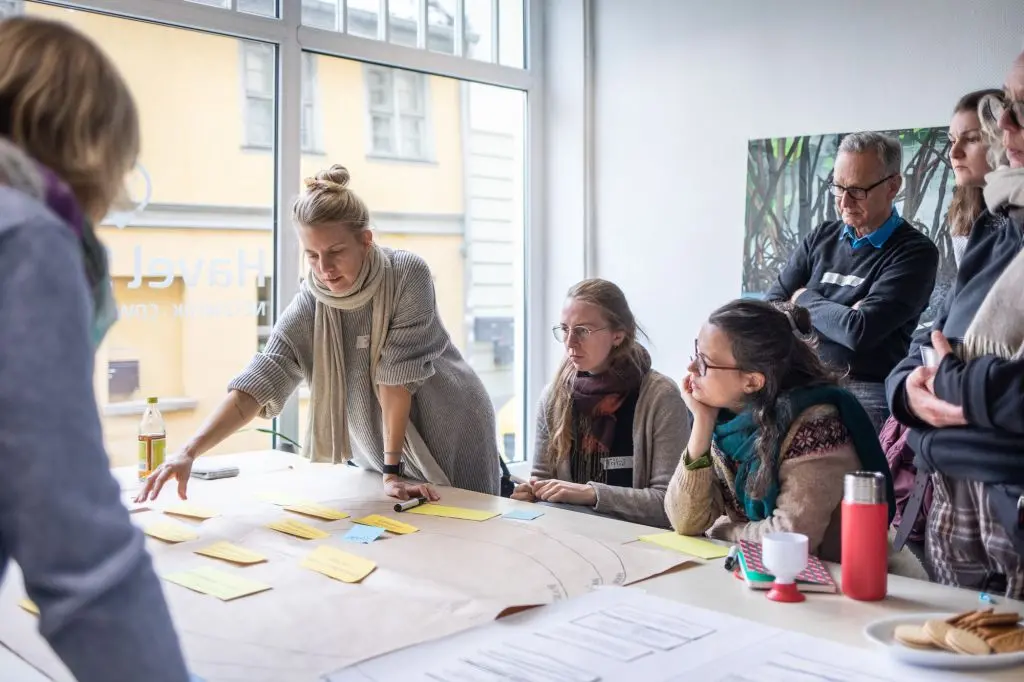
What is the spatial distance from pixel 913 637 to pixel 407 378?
1414 mm

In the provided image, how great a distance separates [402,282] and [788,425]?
105 cm

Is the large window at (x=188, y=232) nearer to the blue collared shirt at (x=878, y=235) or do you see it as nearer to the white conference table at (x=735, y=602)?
the white conference table at (x=735, y=602)

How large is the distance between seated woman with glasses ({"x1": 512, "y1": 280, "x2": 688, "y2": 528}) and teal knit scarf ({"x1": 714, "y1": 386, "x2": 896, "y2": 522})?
55 centimetres

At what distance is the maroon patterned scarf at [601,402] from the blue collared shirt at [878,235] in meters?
0.74

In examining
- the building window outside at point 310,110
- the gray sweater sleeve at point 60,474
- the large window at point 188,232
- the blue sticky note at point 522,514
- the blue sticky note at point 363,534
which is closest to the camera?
the gray sweater sleeve at point 60,474

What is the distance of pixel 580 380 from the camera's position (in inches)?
104

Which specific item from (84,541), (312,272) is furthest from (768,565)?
(312,272)

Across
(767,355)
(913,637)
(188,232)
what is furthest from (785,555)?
(188,232)

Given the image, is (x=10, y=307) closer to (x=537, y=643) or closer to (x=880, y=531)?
(x=537, y=643)

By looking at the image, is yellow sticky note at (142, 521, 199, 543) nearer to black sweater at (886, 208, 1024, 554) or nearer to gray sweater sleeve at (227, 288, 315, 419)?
gray sweater sleeve at (227, 288, 315, 419)

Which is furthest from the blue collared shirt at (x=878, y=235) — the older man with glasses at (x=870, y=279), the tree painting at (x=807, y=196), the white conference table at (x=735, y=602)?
the white conference table at (x=735, y=602)

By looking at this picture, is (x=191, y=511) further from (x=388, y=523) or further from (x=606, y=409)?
(x=606, y=409)

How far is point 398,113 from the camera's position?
3957 mm

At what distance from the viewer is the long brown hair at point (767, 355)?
74.1 inches
